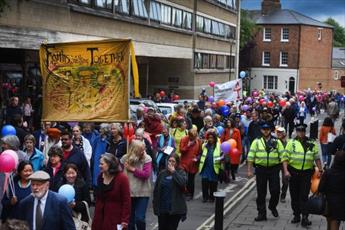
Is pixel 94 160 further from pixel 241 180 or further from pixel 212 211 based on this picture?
pixel 241 180

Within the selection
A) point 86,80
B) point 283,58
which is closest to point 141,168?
point 86,80

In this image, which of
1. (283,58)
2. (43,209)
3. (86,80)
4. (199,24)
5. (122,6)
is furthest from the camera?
(283,58)

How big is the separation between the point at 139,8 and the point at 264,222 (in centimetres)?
2285

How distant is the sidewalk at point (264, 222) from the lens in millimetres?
11159

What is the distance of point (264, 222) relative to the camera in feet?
37.8

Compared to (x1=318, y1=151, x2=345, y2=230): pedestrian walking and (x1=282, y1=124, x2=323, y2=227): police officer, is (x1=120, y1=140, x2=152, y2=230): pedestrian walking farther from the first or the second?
(x1=282, y1=124, x2=323, y2=227): police officer

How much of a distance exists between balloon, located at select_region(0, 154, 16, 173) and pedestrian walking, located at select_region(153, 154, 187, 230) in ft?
7.30

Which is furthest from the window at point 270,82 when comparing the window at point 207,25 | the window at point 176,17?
the window at point 176,17

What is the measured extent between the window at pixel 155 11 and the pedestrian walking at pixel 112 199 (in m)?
27.7

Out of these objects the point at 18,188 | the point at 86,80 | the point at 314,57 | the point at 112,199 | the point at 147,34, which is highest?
the point at 147,34

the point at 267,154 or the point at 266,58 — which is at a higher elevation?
the point at 266,58

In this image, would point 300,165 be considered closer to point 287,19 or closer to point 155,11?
point 155,11

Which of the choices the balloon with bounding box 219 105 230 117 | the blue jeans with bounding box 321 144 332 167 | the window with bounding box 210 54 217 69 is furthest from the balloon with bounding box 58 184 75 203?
the window with bounding box 210 54 217 69

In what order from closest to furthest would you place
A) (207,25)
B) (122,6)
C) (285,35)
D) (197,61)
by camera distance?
1. (122,6)
2. (197,61)
3. (207,25)
4. (285,35)
